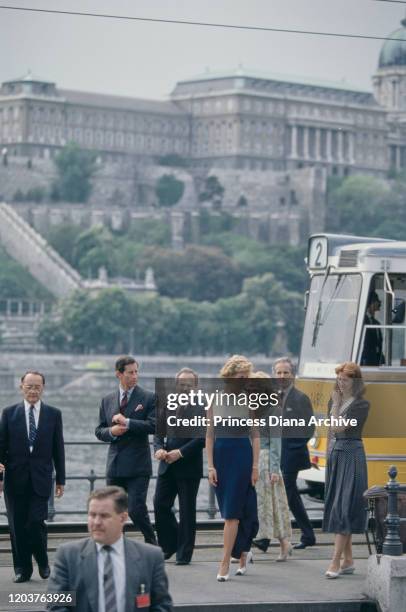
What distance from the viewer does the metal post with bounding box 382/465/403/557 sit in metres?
7.63

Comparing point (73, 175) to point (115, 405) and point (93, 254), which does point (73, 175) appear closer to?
point (93, 254)

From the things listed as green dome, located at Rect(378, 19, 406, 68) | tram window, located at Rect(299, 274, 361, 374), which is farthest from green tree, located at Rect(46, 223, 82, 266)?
tram window, located at Rect(299, 274, 361, 374)

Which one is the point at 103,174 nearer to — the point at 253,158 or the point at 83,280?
the point at 253,158

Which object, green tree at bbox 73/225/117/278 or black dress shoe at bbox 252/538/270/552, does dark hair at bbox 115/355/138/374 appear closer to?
black dress shoe at bbox 252/538/270/552

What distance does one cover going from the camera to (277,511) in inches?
360

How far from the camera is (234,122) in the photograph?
12494 cm

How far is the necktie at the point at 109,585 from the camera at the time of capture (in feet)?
17.9

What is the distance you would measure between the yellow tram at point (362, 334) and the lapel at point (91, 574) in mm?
4741

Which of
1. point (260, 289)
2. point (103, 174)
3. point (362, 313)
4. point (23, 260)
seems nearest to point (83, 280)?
point (23, 260)

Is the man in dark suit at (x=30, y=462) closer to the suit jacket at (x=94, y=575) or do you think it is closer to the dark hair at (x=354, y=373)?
the dark hair at (x=354, y=373)

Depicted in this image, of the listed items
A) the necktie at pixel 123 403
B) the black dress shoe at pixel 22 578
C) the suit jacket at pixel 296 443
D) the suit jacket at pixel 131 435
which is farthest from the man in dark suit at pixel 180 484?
the black dress shoe at pixel 22 578

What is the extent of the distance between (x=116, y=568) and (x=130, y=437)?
3170 mm

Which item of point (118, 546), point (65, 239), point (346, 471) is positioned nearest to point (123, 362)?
point (346, 471)

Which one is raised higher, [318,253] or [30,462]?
[318,253]
